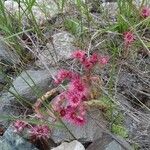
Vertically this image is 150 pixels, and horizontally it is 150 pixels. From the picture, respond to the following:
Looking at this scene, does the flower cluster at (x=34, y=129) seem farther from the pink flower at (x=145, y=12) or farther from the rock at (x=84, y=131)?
the pink flower at (x=145, y=12)

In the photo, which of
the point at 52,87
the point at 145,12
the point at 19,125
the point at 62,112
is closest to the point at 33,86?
the point at 52,87

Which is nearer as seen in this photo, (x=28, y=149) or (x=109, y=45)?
(x=28, y=149)

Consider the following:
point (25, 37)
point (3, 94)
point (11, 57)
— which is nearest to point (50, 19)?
point (25, 37)

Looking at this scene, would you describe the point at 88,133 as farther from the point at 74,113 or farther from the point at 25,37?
the point at 25,37

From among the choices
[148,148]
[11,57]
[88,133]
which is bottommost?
[148,148]

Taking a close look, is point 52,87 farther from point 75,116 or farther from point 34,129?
point 75,116

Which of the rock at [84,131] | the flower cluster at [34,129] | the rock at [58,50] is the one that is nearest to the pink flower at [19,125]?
the flower cluster at [34,129]

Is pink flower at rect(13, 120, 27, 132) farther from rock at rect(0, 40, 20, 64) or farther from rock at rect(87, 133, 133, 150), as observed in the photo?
rock at rect(0, 40, 20, 64)

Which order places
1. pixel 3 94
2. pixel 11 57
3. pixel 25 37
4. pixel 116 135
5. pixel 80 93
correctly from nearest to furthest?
1. pixel 80 93
2. pixel 116 135
3. pixel 3 94
4. pixel 11 57
5. pixel 25 37
